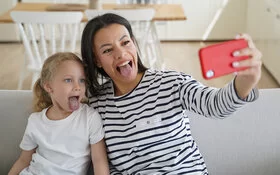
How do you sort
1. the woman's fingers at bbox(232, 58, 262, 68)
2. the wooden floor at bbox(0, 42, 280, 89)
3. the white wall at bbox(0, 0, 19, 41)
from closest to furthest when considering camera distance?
the woman's fingers at bbox(232, 58, 262, 68), the wooden floor at bbox(0, 42, 280, 89), the white wall at bbox(0, 0, 19, 41)

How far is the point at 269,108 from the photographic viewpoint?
1537mm

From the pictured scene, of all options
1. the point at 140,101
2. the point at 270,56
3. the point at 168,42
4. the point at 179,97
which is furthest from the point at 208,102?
the point at 168,42

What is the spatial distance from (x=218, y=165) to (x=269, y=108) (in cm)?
27

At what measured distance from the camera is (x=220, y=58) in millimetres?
992

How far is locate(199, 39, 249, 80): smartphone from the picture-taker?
99 cm

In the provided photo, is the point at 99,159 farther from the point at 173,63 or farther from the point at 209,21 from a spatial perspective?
the point at 209,21

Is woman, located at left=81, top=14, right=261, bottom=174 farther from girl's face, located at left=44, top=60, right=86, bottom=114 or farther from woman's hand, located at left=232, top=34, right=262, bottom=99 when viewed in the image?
woman's hand, located at left=232, top=34, right=262, bottom=99

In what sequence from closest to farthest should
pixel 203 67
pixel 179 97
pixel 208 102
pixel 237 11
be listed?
pixel 203 67, pixel 208 102, pixel 179 97, pixel 237 11

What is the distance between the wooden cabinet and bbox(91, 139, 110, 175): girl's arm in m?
2.83

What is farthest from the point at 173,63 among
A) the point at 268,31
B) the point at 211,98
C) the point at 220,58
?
the point at 220,58

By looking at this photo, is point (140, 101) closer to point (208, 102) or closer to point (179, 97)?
point (179, 97)

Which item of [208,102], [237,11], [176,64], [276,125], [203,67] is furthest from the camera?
[237,11]

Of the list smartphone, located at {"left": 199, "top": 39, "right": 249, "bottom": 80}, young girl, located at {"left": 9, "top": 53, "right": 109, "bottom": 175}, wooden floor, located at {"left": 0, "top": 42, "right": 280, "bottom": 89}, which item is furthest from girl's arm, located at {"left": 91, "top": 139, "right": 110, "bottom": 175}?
wooden floor, located at {"left": 0, "top": 42, "right": 280, "bottom": 89}

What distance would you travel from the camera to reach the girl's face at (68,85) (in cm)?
136
